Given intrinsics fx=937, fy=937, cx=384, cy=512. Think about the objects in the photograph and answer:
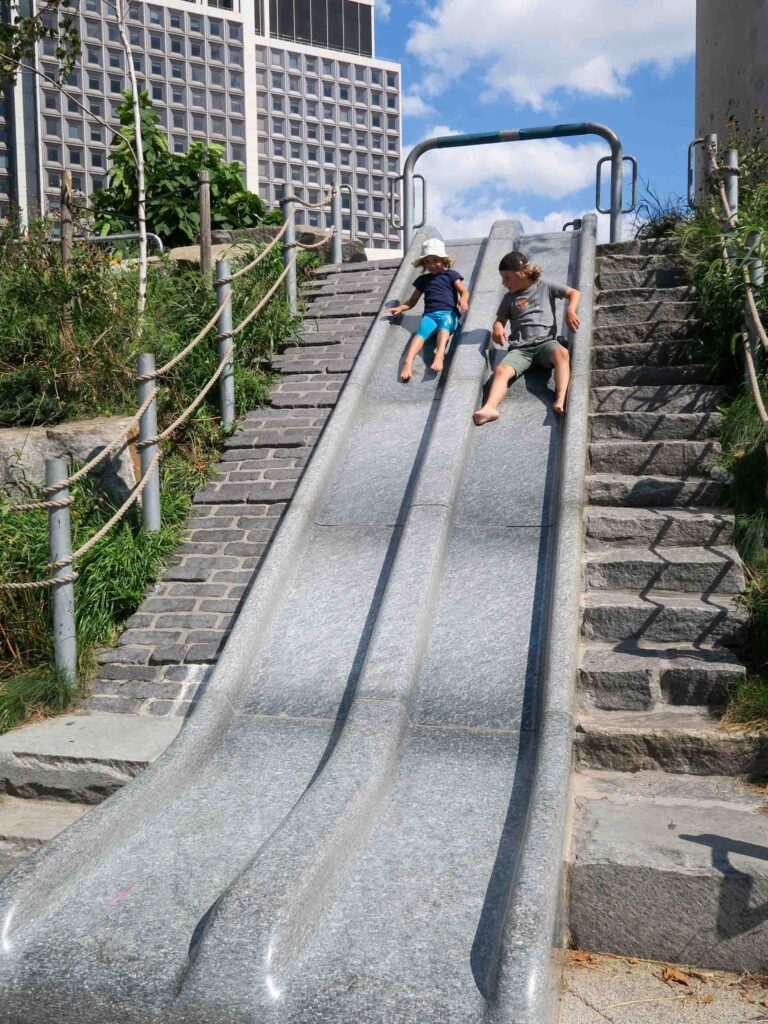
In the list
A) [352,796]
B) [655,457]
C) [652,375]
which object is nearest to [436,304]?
[652,375]

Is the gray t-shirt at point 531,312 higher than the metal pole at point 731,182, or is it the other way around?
the metal pole at point 731,182

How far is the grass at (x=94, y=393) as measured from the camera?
504cm

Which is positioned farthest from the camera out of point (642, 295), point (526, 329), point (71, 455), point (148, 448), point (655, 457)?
point (642, 295)

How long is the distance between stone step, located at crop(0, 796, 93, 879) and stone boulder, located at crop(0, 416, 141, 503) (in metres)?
2.12

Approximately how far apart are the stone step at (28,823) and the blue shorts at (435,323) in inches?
167

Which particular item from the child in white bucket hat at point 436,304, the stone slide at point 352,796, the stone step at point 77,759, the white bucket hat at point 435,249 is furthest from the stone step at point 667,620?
the white bucket hat at point 435,249

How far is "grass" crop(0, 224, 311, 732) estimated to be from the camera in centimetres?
504

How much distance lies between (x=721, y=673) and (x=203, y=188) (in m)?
5.76

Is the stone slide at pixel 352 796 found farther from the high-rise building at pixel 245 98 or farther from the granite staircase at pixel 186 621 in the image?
the high-rise building at pixel 245 98

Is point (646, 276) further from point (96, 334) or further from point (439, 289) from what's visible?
point (96, 334)

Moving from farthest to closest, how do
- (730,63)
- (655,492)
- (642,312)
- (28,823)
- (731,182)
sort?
1. (730,63)
2. (731,182)
3. (642,312)
4. (655,492)
5. (28,823)

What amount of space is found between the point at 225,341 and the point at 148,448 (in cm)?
140

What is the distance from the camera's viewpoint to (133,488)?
5.85m

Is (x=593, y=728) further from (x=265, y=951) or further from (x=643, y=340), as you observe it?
(x=643, y=340)
